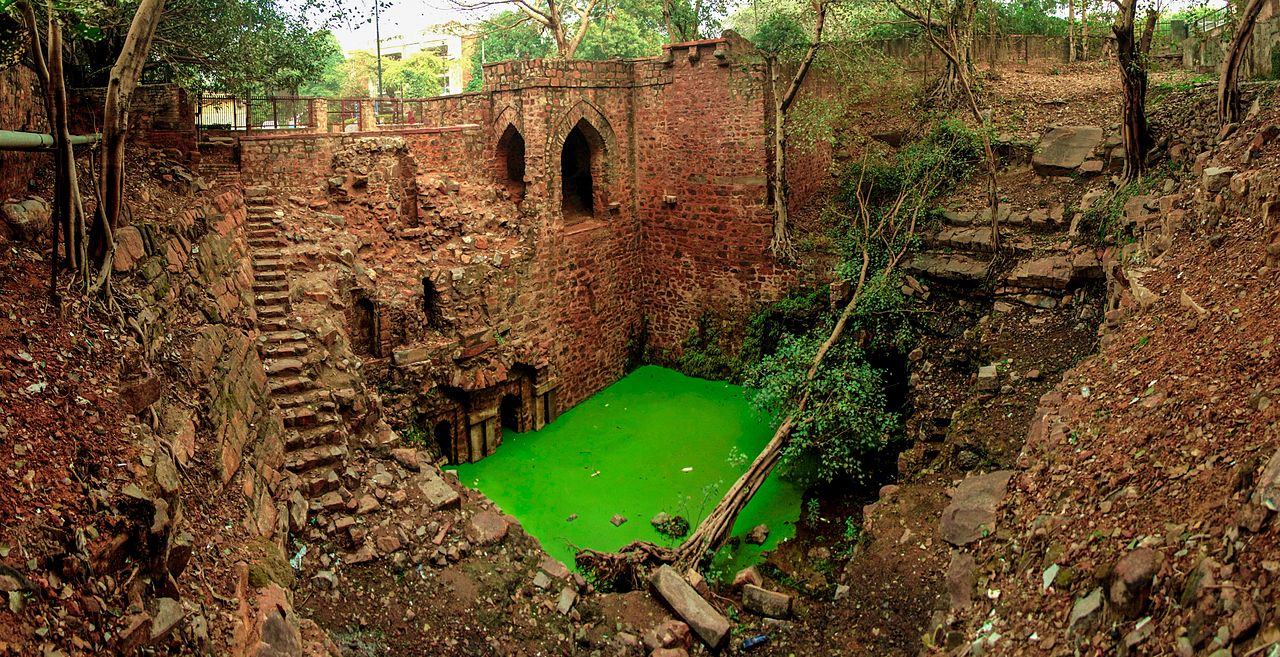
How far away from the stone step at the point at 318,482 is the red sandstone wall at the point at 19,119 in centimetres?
327

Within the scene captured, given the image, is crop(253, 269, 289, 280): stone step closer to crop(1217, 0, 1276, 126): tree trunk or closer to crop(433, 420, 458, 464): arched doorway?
crop(433, 420, 458, 464): arched doorway

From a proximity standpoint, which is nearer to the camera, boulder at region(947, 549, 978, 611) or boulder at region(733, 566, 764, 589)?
boulder at region(947, 549, 978, 611)

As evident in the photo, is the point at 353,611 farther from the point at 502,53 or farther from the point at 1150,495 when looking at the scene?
the point at 502,53

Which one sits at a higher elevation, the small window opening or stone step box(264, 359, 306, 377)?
the small window opening

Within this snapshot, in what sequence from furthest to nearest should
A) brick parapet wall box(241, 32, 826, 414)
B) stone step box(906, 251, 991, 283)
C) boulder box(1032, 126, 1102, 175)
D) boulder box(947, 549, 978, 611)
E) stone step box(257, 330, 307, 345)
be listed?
boulder box(1032, 126, 1102, 175)
brick parapet wall box(241, 32, 826, 414)
stone step box(906, 251, 991, 283)
stone step box(257, 330, 307, 345)
boulder box(947, 549, 978, 611)

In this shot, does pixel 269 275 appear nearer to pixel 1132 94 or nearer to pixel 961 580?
pixel 961 580

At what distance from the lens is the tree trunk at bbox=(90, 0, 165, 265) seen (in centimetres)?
706

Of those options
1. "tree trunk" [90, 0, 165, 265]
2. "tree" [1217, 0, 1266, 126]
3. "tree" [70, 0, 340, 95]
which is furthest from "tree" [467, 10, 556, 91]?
"tree trunk" [90, 0, 165, 265]

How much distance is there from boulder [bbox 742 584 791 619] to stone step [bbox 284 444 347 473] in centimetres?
407

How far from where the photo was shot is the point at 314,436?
8977mm

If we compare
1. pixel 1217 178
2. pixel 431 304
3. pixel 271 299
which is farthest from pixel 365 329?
pixel 1217 178

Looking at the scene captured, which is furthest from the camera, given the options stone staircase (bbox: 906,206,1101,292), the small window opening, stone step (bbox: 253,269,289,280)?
the small window opening

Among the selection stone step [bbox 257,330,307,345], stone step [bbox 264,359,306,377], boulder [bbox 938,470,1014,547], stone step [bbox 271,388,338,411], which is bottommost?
boulder [bbox 938,470,1014,547]

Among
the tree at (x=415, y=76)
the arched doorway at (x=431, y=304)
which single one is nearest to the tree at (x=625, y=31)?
the tree at (x=415, y=76)
